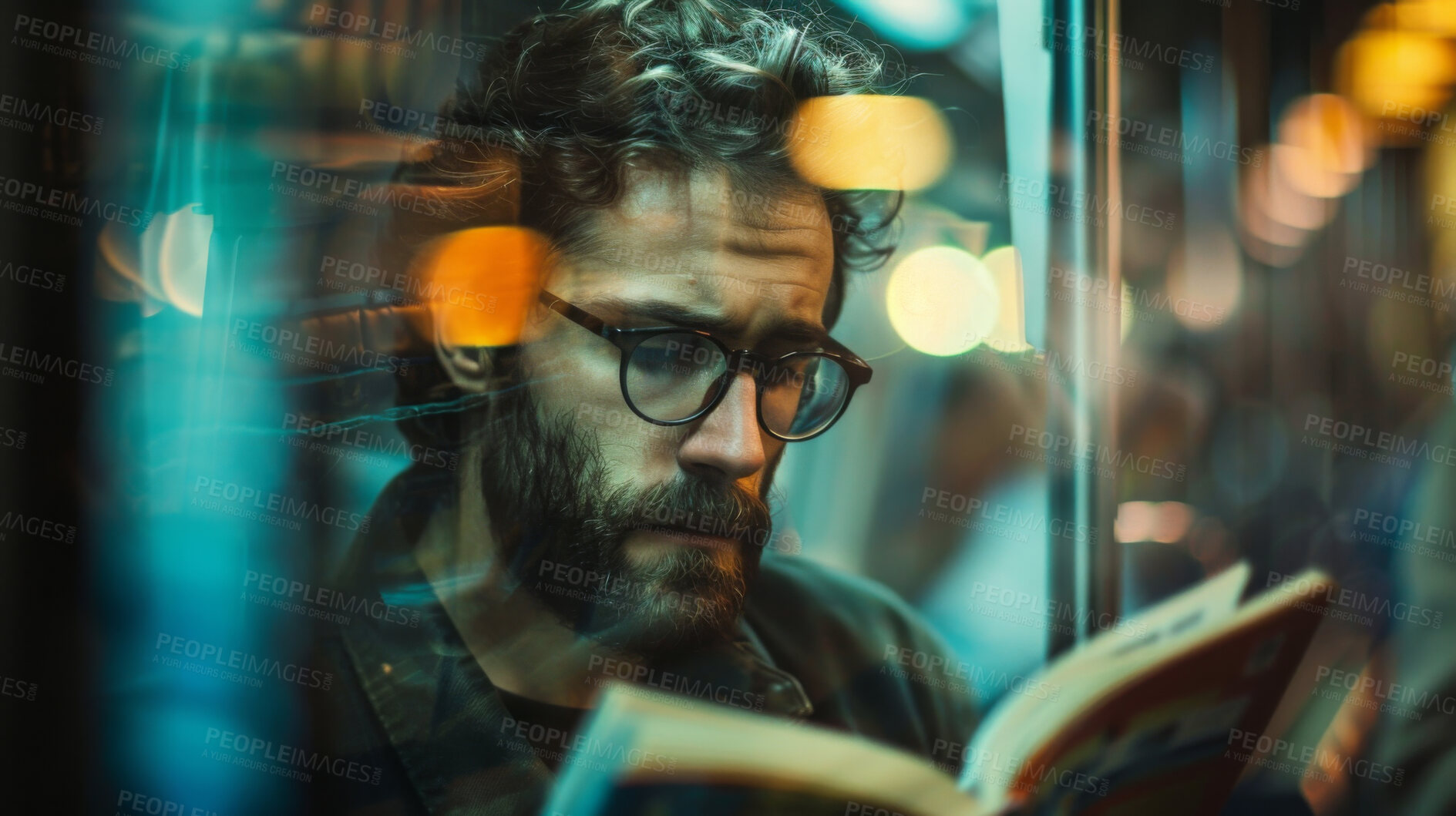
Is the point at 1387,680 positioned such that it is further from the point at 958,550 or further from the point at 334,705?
the point at 334,705

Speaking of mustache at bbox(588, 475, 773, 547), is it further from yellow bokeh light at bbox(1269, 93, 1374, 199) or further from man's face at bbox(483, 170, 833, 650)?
yellow bokeh light at bbox(1269, 93, 1374, 199)

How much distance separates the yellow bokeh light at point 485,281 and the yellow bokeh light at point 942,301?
65cm

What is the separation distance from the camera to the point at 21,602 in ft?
4.01

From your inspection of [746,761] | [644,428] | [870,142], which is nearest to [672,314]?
[644,428]

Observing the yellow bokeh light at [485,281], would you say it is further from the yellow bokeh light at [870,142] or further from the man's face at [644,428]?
the yellow bokeh light at [870,142]

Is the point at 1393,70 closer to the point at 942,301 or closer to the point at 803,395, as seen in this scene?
the point at 942,301

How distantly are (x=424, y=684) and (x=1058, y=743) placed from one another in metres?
1.18

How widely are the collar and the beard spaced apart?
5.9 inches

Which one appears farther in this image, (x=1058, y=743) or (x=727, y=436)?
(x=1058, y=743)

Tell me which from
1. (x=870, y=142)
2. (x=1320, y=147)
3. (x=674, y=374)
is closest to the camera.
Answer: (x=674, y=374)

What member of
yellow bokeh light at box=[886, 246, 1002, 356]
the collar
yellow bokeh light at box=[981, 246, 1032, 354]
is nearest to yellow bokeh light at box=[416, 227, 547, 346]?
the collar

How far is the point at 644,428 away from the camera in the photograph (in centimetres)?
125

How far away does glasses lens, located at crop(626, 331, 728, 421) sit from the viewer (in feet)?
4.04

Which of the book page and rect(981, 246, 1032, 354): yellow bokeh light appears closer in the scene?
the book page
